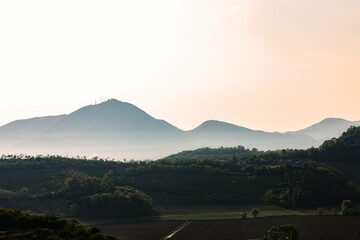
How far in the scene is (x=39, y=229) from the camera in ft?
244

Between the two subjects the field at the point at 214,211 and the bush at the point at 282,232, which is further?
the field at the point at 214,211

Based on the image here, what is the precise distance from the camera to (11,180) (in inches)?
7451

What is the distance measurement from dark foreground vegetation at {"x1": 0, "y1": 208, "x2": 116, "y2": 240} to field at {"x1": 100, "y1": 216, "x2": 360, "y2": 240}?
3010 centimetres

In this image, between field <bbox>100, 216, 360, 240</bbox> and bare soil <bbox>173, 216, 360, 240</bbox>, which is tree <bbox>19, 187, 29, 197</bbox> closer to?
field <bbox>100, 216, 360, 240</bbox>

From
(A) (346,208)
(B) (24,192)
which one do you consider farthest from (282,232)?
(B) (24,192)

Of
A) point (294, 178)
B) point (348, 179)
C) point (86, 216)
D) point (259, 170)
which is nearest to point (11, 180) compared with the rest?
point (86, 216)

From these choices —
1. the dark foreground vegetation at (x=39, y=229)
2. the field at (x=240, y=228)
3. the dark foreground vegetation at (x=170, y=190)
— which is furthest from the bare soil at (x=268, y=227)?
the dark foreground vegetation at (x=39, y=229)

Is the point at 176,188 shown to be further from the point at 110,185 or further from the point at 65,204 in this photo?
the point at 65,204

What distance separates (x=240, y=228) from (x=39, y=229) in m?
61.6

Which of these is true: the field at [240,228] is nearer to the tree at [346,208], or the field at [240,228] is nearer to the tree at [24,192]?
the tree at [346,208]

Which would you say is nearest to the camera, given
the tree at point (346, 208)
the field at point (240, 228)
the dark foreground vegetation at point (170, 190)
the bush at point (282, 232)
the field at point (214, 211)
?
the bush at point (282, 232)

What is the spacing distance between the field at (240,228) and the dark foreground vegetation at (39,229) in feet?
98.8

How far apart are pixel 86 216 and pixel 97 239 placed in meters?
77.8

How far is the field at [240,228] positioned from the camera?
102 m
